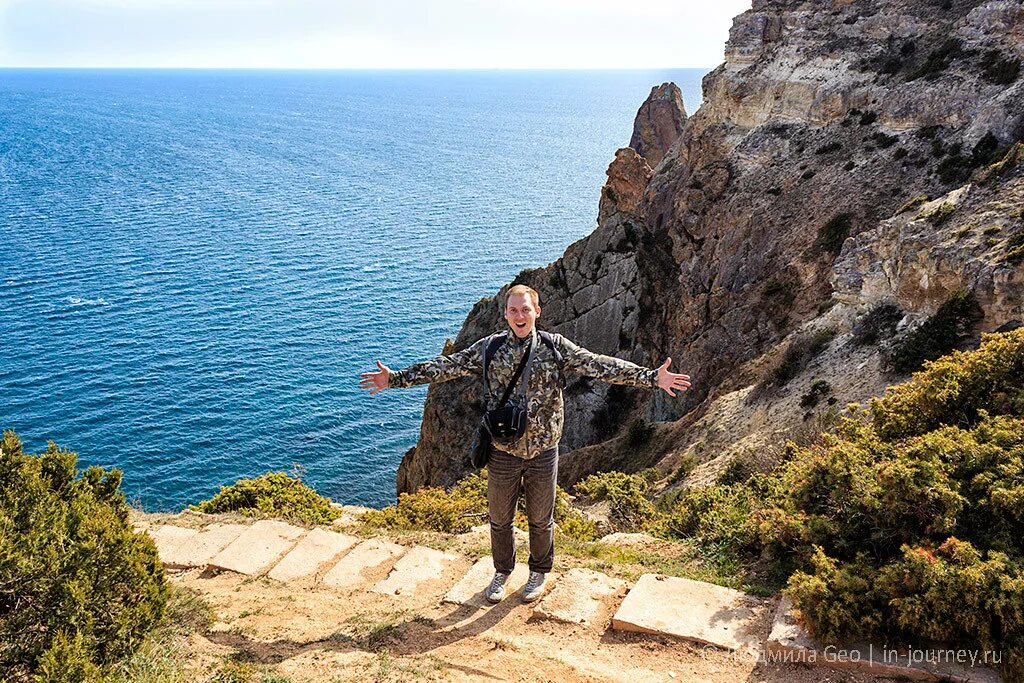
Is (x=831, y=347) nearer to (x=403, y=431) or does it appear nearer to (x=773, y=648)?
(x=773, y=648)

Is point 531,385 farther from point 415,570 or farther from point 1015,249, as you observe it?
point 1015,249

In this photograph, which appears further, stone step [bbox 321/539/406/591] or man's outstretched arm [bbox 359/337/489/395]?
stone step [bbox 321/539/406/591]

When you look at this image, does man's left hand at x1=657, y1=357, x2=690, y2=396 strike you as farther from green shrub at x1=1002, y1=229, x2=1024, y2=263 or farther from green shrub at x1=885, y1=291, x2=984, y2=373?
green shrub at x1=1002, y1=229, x2=1024, y2=263

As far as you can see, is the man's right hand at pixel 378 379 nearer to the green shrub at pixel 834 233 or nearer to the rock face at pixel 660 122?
the green shrub at pixel 834 233

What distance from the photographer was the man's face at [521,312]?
7.41m

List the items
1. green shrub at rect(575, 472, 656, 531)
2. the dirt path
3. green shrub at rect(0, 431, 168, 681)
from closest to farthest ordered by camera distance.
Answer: green shrub at rect(0, 431, 168, 681) → the dirt path → green shrub at rect(575, 472, 656, 531)

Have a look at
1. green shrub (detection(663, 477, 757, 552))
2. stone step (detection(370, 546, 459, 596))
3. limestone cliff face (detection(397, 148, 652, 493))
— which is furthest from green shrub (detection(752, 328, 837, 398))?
stone step (detection(370, 546, 459, 596))

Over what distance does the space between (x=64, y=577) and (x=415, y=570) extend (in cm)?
431

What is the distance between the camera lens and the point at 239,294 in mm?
63875

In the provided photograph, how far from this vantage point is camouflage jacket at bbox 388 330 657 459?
756 cm

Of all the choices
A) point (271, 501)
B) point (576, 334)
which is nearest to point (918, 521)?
point (271, 501)

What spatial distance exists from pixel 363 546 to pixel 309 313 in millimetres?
53036

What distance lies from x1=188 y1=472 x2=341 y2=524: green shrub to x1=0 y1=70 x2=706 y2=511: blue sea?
984 inches

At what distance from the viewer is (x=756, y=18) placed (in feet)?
153
